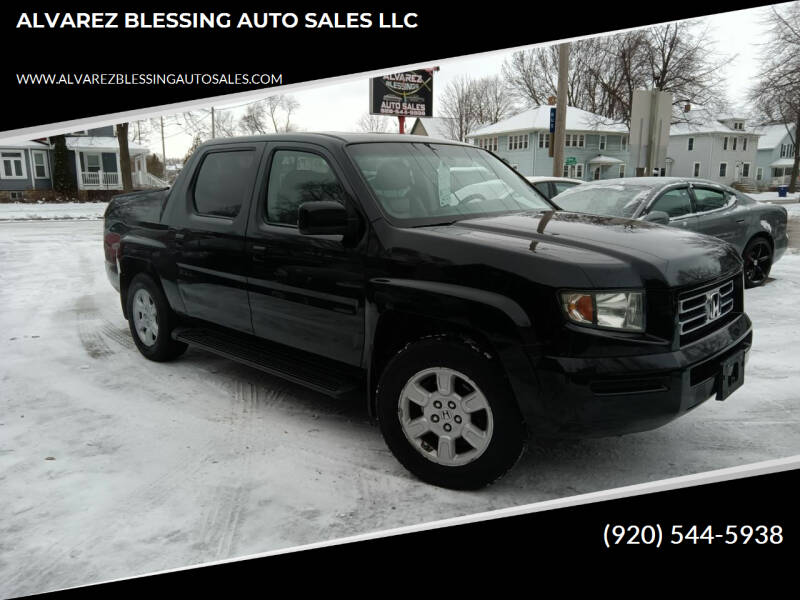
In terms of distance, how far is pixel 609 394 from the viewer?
9.93 feet

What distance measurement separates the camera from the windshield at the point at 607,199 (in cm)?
786

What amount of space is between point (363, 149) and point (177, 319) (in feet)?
8.18

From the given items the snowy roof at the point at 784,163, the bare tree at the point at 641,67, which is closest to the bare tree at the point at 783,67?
the bare tree at the point at 641,67

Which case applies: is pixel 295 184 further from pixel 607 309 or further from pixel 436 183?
pixel 607 309

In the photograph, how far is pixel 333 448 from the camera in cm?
405

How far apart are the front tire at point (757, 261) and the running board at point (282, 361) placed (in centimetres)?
709

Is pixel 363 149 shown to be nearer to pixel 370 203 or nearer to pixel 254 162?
pixel 370 203

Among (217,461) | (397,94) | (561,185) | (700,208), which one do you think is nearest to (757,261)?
(700,208)

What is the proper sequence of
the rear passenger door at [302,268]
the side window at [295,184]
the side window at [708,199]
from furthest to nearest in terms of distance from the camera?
the side window at [708,199] < the side window at [295,184] < the rear passenger door at [302,268]

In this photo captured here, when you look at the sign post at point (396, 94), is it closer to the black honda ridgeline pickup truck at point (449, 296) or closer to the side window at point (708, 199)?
the side window at point (708, 199)

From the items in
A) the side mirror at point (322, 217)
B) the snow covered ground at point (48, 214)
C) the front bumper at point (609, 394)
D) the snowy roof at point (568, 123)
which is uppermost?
the snowy roof at point (568, 123)

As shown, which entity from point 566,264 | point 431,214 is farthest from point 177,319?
point 566,264

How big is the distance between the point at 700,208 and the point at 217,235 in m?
6.52

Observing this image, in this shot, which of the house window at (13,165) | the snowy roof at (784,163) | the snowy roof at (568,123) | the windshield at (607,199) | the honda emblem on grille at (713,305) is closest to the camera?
the honda emblem on grille at (713,305)
